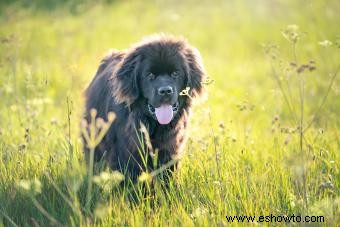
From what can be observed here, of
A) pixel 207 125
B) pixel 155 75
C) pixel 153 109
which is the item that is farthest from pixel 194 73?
pixel 207 125

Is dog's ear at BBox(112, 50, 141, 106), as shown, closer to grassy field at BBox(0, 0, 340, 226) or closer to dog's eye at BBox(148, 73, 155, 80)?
dog's eye at BBox(148, 73, 155, 80)

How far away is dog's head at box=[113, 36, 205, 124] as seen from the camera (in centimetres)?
567

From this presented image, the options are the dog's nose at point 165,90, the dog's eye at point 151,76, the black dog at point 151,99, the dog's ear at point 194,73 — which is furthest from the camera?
the dog's ear at point 194,73

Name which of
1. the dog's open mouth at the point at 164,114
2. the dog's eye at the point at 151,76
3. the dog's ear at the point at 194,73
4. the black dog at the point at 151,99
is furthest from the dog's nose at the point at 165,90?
the dog's ear at the point at 194,73

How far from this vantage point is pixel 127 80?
5.90m

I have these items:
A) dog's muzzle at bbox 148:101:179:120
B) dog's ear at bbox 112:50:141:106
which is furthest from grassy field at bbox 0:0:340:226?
dog's ear at bbox 112:50:141:106

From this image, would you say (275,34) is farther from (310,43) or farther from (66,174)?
(66,174)

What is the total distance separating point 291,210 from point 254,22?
11.5 metres

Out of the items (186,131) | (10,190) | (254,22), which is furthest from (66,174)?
(254,22)

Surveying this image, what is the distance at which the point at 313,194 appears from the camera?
4.68 metres

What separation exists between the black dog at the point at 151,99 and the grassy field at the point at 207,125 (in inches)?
9.0

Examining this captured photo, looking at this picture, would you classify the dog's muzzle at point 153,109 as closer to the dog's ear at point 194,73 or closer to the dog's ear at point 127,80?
the dog's ear at point 127,80

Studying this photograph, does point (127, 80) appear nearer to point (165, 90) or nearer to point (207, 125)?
point (165, 90)

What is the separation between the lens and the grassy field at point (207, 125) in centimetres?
451
